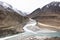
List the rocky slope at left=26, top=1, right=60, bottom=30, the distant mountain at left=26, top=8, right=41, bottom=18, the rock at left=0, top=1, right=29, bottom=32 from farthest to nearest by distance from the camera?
the distant mountain at left=26, top=8, right=41, bottom=18 < the rocky slope at left=26, top=1, right=60, bottom=30 < the rock at left=0, top=1, right=29, bottom=32

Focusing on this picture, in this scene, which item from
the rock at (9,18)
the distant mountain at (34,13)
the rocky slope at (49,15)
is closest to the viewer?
the rock at (9,18)

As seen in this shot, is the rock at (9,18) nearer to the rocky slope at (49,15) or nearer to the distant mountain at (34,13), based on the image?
the distant mountain at (34,13)

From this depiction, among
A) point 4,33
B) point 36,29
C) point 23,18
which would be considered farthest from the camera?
point 36,29

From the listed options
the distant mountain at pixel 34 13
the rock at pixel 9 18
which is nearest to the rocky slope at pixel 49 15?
the distant mountain at pixel 34 13

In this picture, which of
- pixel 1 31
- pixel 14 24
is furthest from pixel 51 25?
pixel 1 31

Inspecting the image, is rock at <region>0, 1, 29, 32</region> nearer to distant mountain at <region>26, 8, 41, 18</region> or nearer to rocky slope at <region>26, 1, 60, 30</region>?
distant mountain at <region>26, 8, 41, 18</region>

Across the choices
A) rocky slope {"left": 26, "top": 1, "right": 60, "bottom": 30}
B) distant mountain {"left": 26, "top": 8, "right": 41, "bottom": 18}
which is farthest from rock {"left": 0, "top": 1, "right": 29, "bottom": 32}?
rocky slope {"left": 26, "top": 1, "right": 60, "bottom": 30}

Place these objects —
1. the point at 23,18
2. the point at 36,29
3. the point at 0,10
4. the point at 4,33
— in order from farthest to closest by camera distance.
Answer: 1. the point at 36,29
2. the point at 23,18
3. the point at 4,33
4. the point at 0,10

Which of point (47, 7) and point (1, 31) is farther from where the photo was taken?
point (47, 7)

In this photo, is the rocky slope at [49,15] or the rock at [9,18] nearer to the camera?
the rock at [9,18]

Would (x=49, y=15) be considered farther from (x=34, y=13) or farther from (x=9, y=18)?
(x=9, y=18)

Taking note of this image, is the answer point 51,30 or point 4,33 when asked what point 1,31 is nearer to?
A: point 4,33
